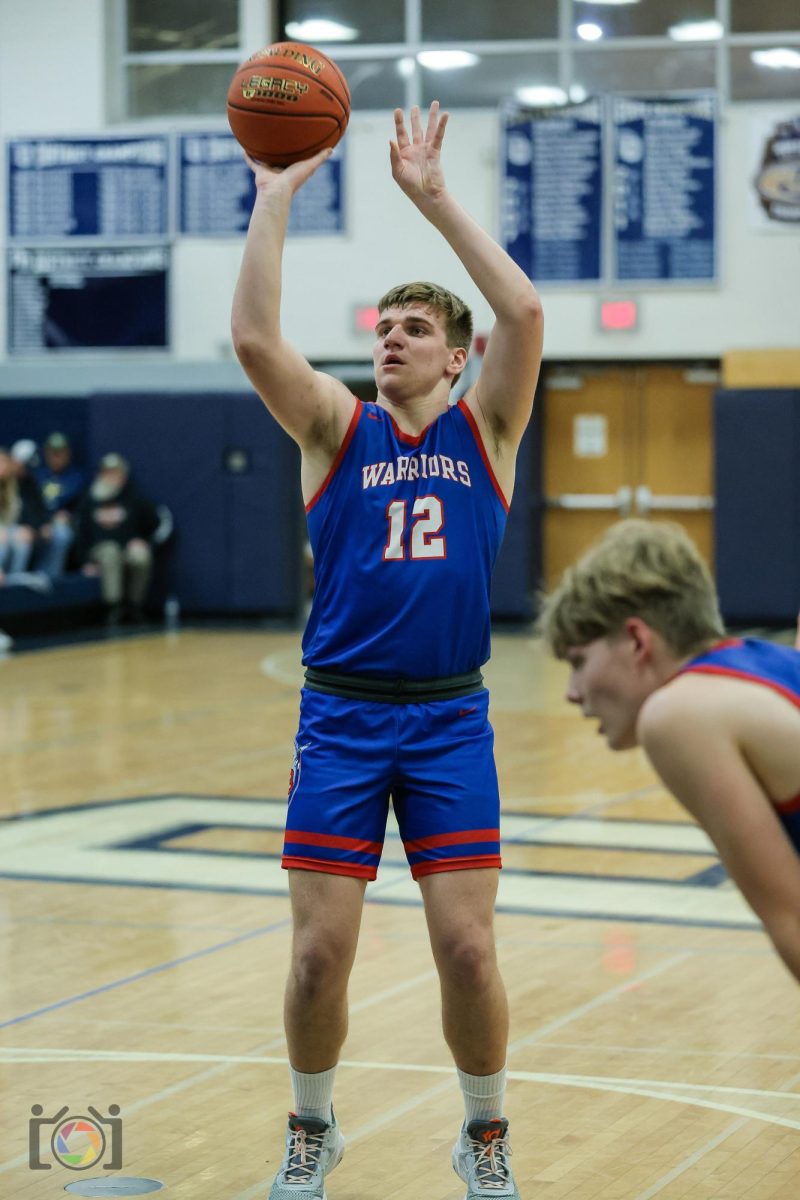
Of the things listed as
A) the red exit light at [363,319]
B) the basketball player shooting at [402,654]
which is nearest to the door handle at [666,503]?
the red exit light at [363,319]

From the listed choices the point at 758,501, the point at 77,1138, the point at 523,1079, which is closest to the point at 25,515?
the point at 758,501

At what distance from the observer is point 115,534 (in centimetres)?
1619

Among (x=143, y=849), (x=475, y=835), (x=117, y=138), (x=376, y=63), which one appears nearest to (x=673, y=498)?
(x=376, y=63)

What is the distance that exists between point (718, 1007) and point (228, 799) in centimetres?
351

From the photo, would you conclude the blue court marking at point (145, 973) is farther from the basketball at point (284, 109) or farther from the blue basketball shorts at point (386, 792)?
the basketball at point (284, 109)

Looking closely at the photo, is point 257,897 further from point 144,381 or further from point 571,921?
point 144,381

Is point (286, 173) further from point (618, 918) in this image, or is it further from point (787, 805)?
point (618, 918)

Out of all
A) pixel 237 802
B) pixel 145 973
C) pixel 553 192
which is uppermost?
pixel 553 192

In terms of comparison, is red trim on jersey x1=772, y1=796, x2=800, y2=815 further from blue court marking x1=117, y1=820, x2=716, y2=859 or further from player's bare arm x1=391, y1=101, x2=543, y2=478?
blue court marking x1=117, y1=820, x2=716, y2=859

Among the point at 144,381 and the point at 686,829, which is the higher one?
the point at 144,381

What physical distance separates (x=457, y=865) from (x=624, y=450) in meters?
13.5

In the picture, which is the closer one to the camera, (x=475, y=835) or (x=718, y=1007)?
(x=475, y=835)

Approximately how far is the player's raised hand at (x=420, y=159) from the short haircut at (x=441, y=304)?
17 centimetres

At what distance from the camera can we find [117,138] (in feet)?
54.5
